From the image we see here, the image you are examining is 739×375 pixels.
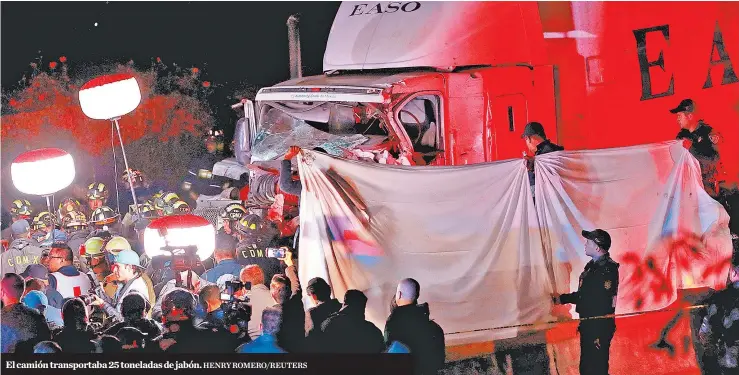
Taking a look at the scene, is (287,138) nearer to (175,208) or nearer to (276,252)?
(276,252)

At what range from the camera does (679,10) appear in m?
9.18

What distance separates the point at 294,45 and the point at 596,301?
362cm

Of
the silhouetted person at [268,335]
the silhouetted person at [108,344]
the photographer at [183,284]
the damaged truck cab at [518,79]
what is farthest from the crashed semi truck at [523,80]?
the silhouetted person at [108,344]

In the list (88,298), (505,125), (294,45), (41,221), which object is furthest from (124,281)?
(505,125)

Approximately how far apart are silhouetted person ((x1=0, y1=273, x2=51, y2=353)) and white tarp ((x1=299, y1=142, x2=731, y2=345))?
1.99 m

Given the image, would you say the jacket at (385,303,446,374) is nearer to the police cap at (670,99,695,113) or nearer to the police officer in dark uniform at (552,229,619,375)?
the police officer in dark uniform at (552,229,619,375)

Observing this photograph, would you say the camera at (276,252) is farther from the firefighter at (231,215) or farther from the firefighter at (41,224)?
the firefighter at (41,224)

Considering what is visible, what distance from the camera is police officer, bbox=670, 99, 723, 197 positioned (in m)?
8.99

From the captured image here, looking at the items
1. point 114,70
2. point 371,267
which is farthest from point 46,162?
point 371,267

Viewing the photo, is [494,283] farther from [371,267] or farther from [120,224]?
[120,224]

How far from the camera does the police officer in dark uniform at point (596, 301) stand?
8305 mm

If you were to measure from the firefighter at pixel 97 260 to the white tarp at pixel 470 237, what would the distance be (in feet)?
6.72

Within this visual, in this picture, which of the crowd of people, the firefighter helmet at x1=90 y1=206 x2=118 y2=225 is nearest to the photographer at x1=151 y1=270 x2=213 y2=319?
the crowd of people

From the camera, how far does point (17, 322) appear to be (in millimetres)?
8891
